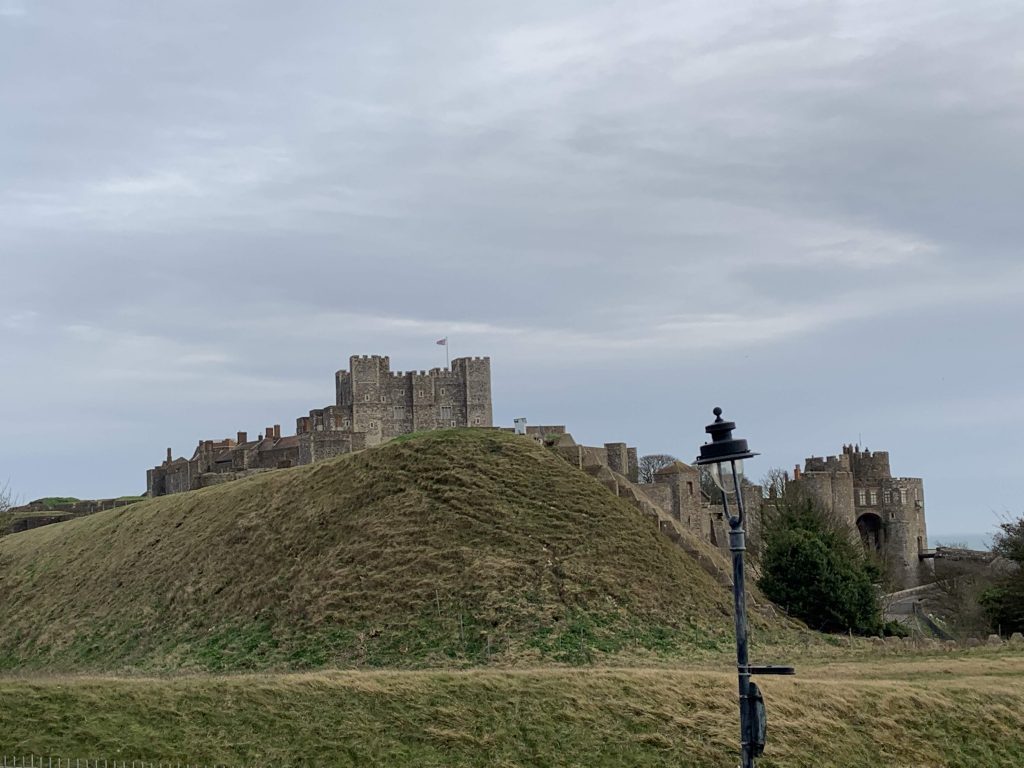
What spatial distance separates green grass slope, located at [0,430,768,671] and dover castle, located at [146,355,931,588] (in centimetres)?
2001

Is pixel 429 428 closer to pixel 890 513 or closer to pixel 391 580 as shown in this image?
pixel 890 513

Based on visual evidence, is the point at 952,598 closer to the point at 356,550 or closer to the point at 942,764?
the point at 356,550

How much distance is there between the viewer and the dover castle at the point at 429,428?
7469 centimetres

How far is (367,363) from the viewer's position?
90.1 m

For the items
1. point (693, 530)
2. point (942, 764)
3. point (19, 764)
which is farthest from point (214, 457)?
point (942, 764)

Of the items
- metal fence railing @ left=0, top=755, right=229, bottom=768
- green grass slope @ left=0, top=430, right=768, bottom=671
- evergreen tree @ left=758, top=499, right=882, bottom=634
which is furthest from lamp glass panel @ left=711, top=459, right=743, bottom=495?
evergreen tree @ left=758, top=499, right=882, bottom=634

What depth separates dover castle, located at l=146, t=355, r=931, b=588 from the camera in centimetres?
7469

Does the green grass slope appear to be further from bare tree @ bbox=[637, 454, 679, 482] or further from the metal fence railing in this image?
bare tree @ bbox=[637, 454, 679, 482]

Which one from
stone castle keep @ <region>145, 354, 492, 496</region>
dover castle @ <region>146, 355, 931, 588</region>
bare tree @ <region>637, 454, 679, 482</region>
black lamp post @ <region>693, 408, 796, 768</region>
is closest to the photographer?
black lamp post @ <region>693, 408, 796, 768</region>

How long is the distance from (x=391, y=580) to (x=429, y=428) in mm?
49749

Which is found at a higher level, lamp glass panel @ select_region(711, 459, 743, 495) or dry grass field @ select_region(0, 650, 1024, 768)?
lamp glass panel @ select_region(711, 459, 743, 495)

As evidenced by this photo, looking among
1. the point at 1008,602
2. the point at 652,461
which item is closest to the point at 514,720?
the point at 1008,602

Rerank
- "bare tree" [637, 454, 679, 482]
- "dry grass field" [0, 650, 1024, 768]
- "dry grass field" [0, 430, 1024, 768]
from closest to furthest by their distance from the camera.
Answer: "dry grass field" [0, 650, 1024, 768] < "dry grass field" [0, 430, 1024, 768] < "bare tree" [637, 454, 679, 482]

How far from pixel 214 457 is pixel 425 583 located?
187 feet
